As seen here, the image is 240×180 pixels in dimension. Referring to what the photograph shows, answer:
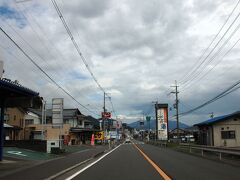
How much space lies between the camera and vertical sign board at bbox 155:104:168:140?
105 meters

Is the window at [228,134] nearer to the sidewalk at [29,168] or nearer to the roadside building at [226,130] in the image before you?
the roadside building at [226,130]

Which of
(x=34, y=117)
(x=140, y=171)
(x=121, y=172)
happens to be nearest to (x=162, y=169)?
(x=140, y=171)

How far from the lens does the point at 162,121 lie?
107 m

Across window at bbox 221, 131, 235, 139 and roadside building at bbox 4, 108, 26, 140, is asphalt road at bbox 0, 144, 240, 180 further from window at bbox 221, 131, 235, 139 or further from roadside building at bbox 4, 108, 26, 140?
roadside building at bbox 4, 108, 26, 140

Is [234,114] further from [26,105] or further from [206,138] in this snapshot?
[26,105]

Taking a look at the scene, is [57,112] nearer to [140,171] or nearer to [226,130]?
[140,171]

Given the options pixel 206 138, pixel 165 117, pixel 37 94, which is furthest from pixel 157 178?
pixel 165 117

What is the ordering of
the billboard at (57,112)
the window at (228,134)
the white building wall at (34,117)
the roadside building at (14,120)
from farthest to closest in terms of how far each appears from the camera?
the white building wall at (34,117) < the roadside building at (14,120) < the window at (228,134) < the billboard at (57,112)

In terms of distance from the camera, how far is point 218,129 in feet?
165

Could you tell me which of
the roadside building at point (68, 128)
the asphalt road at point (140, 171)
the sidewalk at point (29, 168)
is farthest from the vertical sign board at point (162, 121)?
the asphalt road at point (140, 171)

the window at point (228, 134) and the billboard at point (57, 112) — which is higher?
the billboard at point (57, 112)

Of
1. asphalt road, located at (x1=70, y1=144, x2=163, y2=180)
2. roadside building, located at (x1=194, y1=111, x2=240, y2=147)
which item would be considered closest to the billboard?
asphalt road, located at (x1=70, y1=144, x2=163, y2=180)

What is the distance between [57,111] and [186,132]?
334 ft

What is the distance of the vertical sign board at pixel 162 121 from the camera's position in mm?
105000
